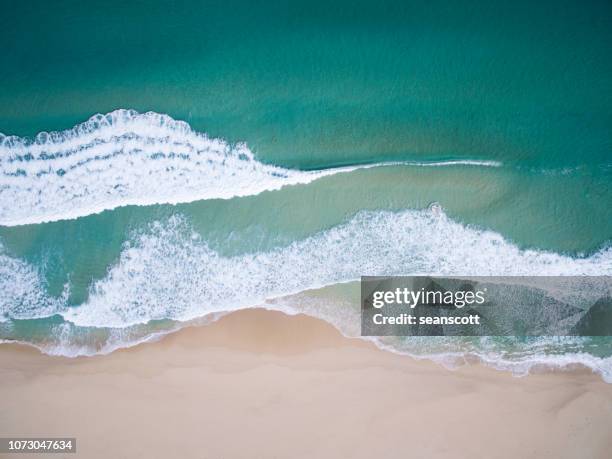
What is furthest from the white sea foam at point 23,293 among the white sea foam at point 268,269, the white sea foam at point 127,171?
the white sea foam at point 127,171

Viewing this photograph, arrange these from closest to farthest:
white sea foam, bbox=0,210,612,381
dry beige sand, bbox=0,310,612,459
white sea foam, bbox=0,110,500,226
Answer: dry beige sand, bbox=0,310,612,459 → white sea foam, bbox=0,210,612,381 → white sea foam, bbox=0,110,500,226

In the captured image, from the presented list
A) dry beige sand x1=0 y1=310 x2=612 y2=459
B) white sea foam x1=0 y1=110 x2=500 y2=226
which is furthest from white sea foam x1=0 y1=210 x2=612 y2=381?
white sea foam x1=0 y1=110 x2=500 y2=226

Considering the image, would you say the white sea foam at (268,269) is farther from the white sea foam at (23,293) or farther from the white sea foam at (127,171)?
the white sea foam at (127,171)

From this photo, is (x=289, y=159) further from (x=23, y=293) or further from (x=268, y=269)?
(x=23, y=293)

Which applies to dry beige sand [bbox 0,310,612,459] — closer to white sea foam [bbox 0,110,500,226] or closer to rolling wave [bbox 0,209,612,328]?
rolling wave [bbox 0,209,612,328]

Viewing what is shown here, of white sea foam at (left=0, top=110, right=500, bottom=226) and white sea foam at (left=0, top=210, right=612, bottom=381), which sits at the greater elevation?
white sea foam at (left=0, top=110, right=500, bottom=226)

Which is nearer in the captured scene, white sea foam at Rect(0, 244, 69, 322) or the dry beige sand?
the dry beige sand

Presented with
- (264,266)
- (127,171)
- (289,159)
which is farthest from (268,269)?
(127,171)
